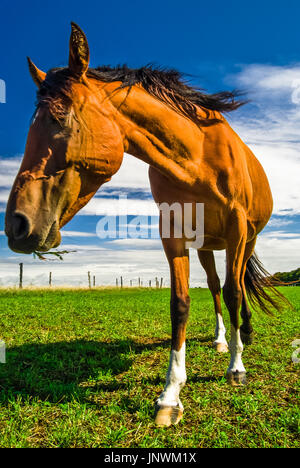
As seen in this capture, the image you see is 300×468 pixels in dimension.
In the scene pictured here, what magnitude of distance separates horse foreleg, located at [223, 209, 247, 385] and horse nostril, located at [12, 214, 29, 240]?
216 centimetres

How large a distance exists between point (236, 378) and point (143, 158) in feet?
8.39

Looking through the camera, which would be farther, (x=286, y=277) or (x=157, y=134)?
(x=286, y=277)

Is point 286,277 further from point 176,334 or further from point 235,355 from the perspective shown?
point 176,334

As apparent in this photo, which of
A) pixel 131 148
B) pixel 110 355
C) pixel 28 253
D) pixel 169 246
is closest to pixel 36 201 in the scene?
pixel 28 253

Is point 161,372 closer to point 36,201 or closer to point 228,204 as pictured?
point 228,204

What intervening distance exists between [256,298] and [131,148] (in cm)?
427

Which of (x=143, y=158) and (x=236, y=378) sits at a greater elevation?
(x=143, y=158)

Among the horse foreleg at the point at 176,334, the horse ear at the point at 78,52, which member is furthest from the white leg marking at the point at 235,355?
the horse ear at the point at 78,52

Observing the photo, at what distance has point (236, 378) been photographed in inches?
146

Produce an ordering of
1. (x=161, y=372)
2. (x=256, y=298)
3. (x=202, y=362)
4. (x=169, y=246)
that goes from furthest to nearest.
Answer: (x=256, y=298) < (x=202, y=362) < (x=161, y=372) < (x=169, y=246)

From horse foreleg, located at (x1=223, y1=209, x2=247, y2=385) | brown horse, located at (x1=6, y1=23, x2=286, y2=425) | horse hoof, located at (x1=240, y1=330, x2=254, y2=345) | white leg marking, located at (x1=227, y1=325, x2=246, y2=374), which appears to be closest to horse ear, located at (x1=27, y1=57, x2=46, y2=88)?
brown horse, located at (x1=6, y1=23, x2=286, y2=425)
